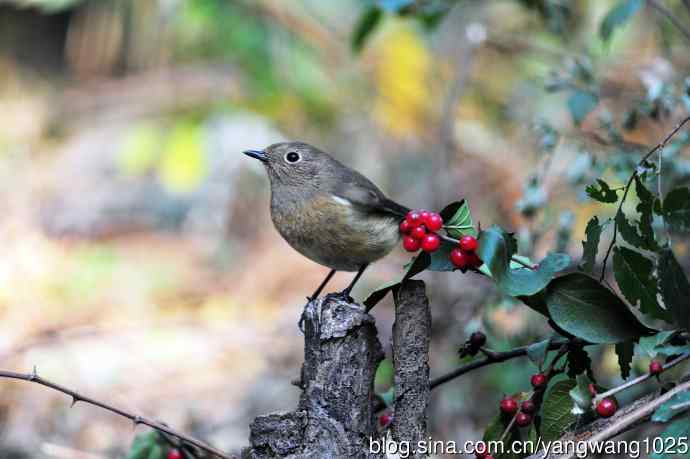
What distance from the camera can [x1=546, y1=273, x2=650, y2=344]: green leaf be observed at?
6.59ft

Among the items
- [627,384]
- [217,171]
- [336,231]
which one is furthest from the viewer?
[217,171]

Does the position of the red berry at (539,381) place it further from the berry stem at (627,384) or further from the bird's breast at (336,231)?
the bird's breast at (336,231)

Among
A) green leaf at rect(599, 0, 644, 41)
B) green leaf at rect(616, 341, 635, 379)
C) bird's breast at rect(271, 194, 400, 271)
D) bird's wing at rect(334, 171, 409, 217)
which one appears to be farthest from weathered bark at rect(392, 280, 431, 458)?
green leaf at rect(599, 0, 644, 41)

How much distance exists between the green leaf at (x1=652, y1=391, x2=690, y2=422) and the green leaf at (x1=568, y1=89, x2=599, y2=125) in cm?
131

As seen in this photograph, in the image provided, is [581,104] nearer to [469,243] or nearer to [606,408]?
[469,243]

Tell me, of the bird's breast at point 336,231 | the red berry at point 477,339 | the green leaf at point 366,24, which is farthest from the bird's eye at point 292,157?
the red berry at point 477,339

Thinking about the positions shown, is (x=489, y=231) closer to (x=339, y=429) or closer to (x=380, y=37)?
(x=339, y=429)

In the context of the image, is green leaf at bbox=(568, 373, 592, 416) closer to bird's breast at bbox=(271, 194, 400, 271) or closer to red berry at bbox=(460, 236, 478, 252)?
red berry at bbox=(460, 236, 478, 252)

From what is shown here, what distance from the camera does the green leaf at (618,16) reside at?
109 inches

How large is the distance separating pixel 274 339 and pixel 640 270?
179 inches

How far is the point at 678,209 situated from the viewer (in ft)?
6.13

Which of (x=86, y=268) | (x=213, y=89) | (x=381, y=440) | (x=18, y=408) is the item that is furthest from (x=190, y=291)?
(x=381, y=440)

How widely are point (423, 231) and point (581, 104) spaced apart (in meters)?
1.09

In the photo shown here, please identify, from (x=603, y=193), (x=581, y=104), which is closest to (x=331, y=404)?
(x=603, y=193)
